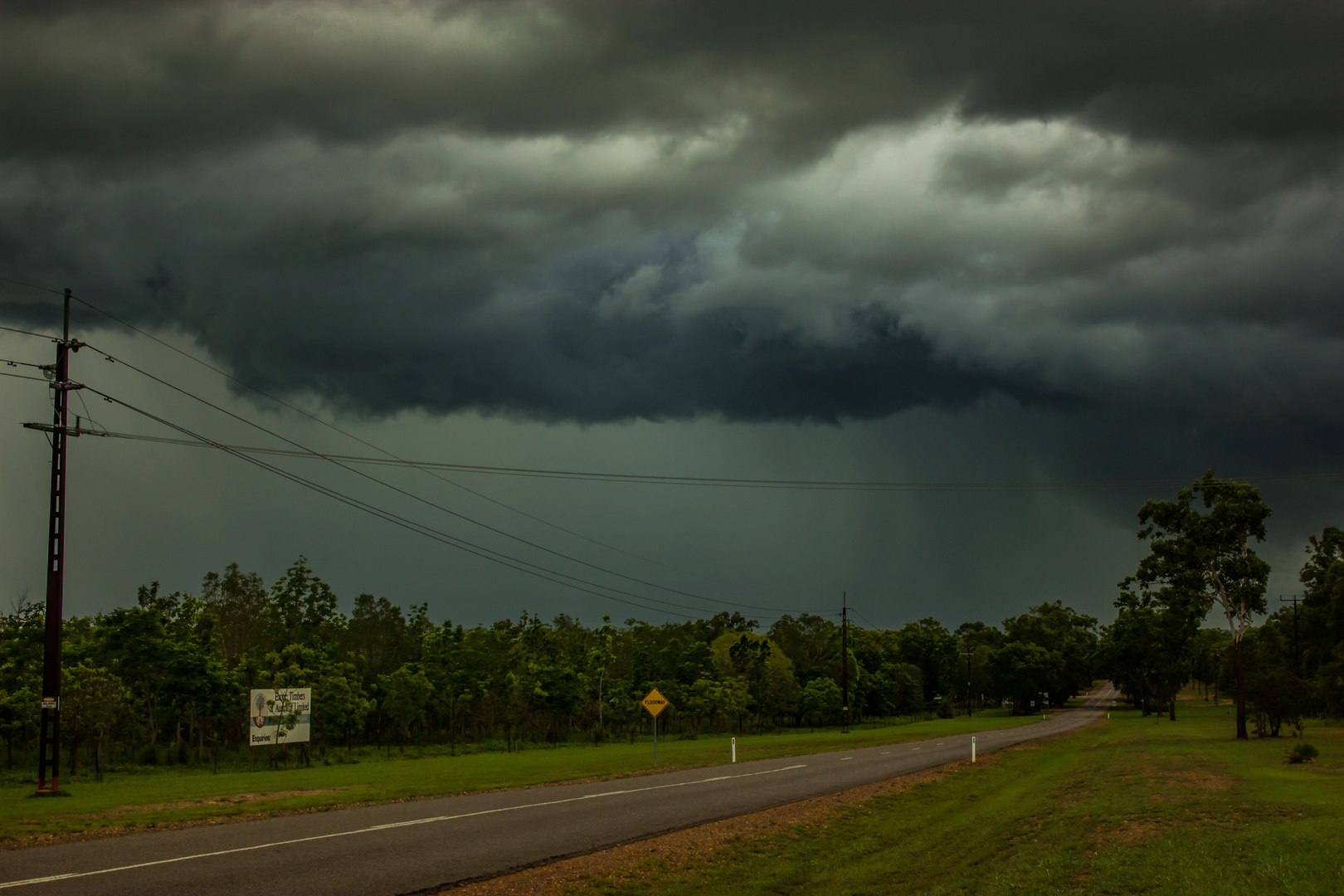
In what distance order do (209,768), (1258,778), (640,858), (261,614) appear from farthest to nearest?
1. (261,614)
2. (209,768)
3. (1258,778)
4. (640,858)

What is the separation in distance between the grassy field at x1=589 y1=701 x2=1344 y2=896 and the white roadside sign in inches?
1389

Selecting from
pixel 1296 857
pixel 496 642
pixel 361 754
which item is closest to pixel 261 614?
pixel 496 642

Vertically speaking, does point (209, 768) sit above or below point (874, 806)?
below

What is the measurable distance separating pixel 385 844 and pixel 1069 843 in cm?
1341

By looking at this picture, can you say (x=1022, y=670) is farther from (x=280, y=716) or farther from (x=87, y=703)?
(x=87, y=703)

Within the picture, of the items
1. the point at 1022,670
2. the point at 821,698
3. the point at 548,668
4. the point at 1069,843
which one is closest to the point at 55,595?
the point at 1069,843

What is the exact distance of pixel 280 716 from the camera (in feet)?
169

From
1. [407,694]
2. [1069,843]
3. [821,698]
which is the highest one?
[1069,843]

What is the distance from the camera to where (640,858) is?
1723cm

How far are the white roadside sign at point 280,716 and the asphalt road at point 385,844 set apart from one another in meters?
27.3

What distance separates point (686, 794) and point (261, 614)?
4242 inches

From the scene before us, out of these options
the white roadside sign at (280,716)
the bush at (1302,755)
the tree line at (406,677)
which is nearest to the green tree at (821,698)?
the tree line at (406,677)

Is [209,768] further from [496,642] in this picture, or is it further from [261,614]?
[261,614]

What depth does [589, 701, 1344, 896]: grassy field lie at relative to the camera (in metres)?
14.6
